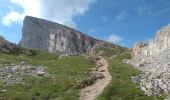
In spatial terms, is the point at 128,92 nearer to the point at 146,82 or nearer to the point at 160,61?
the point at 146,82

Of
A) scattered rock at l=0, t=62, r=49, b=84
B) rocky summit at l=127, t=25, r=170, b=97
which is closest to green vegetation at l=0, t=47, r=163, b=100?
scattered rock at l=0, t=62, r=49, b=84

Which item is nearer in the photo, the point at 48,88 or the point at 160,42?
the point at 48,88

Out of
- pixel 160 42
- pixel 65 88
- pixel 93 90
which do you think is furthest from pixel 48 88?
pixel 160 42

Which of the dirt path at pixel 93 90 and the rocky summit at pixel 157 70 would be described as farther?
the rocky summit at pixel 157 70

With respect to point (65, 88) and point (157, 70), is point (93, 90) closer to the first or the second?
point (65, 88)

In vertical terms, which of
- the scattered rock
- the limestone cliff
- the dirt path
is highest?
the limestone cliff

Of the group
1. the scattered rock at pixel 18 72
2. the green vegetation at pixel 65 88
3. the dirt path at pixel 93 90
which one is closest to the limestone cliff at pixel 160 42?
the green vegetation at pixel 65 88

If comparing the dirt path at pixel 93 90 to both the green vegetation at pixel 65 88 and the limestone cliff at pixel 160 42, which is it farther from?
the limestone cliff at pixel 160 42

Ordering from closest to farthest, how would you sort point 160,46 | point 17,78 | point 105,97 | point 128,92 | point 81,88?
point 105,97, point 128,92, point 81,88, point 17,78, point 160,46

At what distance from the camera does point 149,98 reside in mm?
41938

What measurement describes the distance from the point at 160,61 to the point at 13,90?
24.6 meters

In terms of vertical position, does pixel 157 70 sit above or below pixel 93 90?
above

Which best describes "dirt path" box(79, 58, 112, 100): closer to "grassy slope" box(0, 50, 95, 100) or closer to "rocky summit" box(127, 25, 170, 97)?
"grassy slope" box(0, 50, 95, 100)

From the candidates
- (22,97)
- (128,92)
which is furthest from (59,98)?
(128,92)
